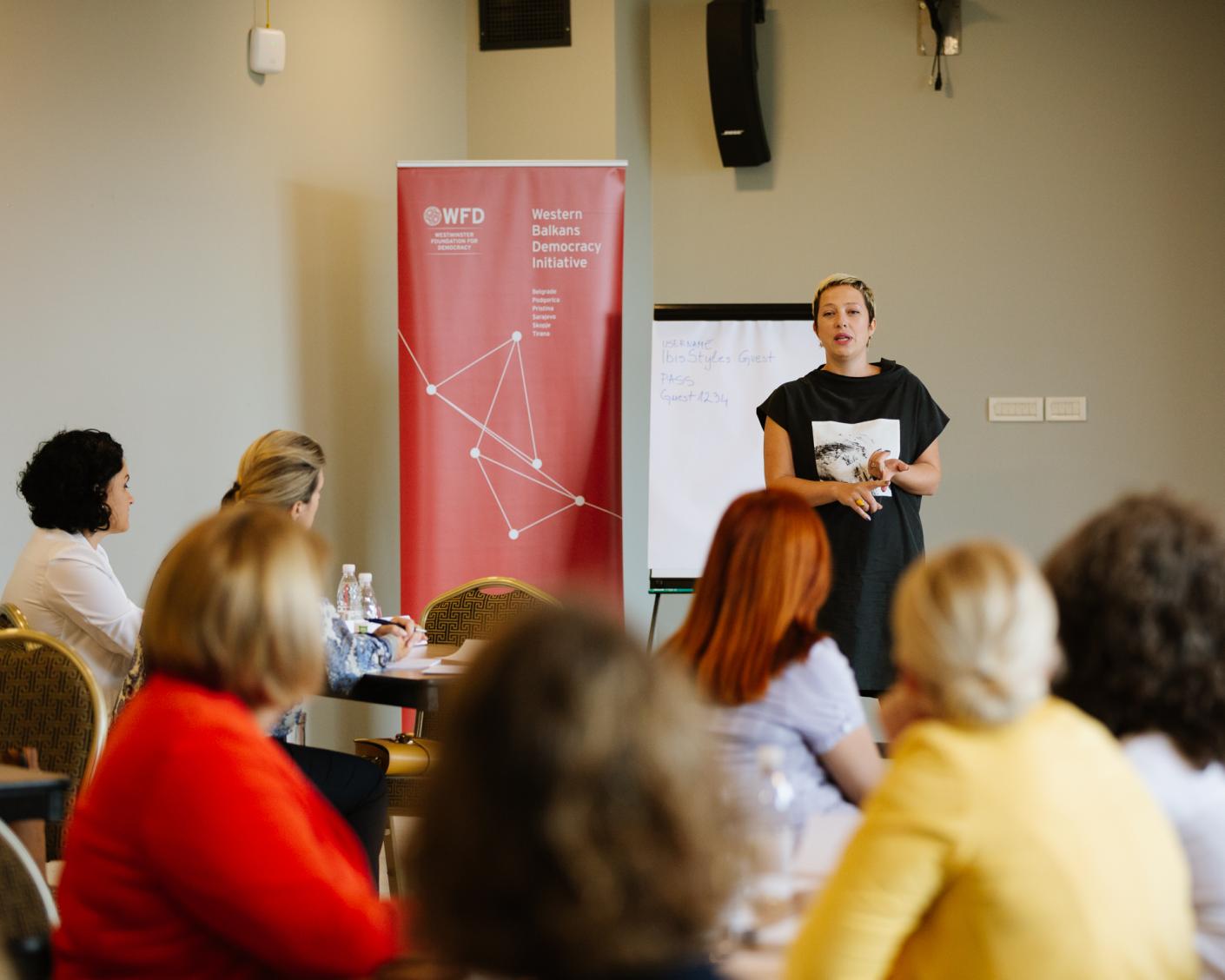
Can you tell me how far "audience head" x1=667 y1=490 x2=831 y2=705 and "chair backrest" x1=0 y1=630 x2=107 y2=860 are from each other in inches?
51.0

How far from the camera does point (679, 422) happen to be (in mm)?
5270

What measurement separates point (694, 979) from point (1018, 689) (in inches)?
20.0

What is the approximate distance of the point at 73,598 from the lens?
329 cm

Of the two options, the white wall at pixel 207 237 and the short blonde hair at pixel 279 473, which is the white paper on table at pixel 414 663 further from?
the white wall at pixel 207 237

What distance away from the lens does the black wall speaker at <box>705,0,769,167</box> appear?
548 centimetres

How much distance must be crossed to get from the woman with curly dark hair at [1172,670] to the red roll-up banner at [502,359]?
3490 mm

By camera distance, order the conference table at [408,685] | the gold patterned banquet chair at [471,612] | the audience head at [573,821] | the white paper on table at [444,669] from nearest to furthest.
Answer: the audience head at [573,821] < the conference table at [408,685] < the white paper on table at [444,669] < the gold patterned banquet chair at [471,612]

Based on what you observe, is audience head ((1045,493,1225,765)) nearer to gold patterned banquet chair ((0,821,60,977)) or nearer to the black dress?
gold patterned banquet chair ((0,821,60,977))

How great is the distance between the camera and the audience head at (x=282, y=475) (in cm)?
323

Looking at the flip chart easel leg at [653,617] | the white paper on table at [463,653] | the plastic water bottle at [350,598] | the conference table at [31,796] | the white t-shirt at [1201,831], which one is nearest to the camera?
the white t-shirt at [1201,831]

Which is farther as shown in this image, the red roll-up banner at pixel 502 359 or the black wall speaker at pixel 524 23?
the black wall speaker at pixel 524 23

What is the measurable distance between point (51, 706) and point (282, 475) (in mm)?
833

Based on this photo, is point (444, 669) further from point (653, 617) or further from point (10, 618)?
point (653, 617)

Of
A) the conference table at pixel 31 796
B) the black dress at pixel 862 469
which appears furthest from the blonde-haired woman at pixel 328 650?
the black dress at pixel 862 469
